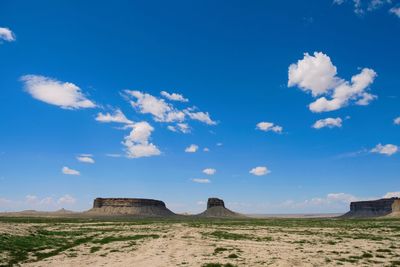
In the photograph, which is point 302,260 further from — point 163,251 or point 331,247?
point 163,251

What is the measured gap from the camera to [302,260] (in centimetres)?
2502

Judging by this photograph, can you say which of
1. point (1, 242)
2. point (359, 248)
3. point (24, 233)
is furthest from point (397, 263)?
point (24, 233)

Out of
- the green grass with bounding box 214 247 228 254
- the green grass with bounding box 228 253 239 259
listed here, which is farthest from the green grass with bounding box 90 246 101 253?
the green grass with bounding box 228 253 239 259

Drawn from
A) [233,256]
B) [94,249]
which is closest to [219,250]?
[233,256]

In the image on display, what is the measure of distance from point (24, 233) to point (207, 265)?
978 inches

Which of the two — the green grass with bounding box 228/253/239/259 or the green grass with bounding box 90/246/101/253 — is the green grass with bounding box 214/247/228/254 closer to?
the green grass with bounding box 228/253/239/259

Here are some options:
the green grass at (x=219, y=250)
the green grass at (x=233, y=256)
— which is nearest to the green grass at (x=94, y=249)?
the green grass at (x=219, y=250)

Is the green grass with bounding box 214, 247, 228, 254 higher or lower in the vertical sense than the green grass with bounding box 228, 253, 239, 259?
higher

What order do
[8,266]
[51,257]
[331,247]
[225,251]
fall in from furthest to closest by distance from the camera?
[331,247]
[225,251]
[51,257]
[8,266]

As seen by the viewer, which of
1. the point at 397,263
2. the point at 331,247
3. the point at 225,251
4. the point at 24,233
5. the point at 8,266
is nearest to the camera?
the point at 8,266

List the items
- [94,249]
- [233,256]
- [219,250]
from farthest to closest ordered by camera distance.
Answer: [94,249], [219,250], [233,256]

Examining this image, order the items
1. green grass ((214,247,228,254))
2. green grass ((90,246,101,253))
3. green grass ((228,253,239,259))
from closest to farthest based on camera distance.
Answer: green grass ((228,253,239,259)), green grass ((214,247,228,254)), green grass ((90,246,101,253))

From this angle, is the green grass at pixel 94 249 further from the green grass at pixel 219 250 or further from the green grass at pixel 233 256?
the green grass at pixel 233 256

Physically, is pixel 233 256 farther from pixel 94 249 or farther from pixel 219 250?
pixel 94 249
